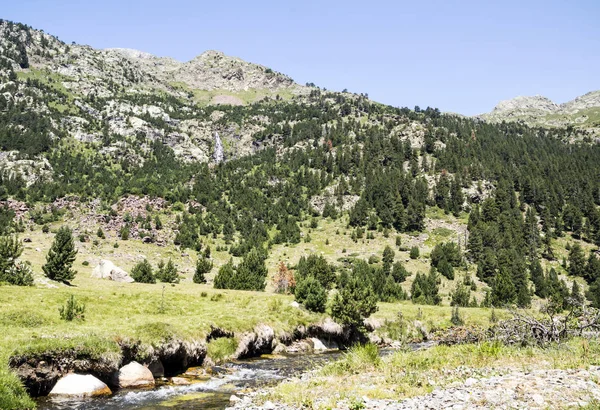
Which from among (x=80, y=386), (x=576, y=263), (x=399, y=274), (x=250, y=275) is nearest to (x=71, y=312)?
(x=80, y=386)

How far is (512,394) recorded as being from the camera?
11.5m

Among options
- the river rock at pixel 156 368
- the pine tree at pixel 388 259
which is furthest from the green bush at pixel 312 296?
the pine tree at pixel 388 259

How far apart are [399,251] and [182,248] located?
208ft

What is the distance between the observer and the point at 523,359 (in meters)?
16.3

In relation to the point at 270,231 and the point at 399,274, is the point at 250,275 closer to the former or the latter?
the point at 399,274

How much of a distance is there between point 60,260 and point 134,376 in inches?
1237

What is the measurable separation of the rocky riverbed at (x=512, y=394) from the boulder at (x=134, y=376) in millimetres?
10722

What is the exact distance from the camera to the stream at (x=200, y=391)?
17709 millimetres

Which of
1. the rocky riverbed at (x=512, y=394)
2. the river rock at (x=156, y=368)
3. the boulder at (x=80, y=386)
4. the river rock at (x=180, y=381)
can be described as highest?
the rocky riverbed at (x=512, y=394)

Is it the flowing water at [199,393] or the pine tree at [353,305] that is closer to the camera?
the flowing water at [199,393]

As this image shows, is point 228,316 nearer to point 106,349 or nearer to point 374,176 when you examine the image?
point 106,349

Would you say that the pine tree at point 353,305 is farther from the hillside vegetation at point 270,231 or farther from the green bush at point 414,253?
the green bush at point 414,253

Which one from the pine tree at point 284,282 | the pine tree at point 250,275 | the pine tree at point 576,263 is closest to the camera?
the pine tree at point 250,275

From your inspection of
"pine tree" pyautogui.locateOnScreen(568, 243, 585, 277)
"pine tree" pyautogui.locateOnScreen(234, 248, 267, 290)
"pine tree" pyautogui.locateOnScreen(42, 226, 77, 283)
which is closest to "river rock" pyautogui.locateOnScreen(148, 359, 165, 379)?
"pine tree" pyautogui.locateOnScreen(42, 226, 77, 283)
